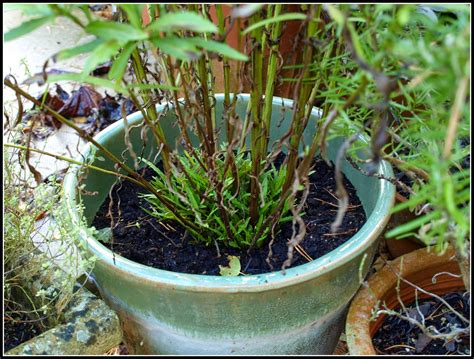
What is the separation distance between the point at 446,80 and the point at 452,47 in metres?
0.04

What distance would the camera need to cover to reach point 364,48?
69 cm

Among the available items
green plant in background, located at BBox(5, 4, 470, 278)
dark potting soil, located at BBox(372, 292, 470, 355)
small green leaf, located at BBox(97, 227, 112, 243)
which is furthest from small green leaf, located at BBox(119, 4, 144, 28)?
dark potting soil, located at BBox(372, 292, 470, 355)

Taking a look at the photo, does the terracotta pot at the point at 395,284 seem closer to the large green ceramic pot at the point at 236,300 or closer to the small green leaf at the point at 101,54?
the large green ceramic pot at the point at 236,300

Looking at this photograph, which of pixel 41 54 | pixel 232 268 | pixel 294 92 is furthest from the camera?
pixel 41 54

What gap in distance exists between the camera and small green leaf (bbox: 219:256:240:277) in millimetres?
976

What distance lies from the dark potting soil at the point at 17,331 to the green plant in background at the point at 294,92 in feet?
0.97

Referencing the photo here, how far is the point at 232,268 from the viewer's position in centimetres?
98

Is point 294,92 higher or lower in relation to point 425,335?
higher

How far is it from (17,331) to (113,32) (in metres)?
0.65

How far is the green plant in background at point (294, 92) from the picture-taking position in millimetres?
564

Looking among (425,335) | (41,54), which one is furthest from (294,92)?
(41,54)

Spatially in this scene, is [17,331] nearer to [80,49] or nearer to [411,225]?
[80,49]

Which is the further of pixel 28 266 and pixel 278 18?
pixel 28 266

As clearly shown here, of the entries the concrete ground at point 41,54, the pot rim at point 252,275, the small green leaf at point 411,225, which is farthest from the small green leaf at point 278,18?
the concrete ground at point 41,54
